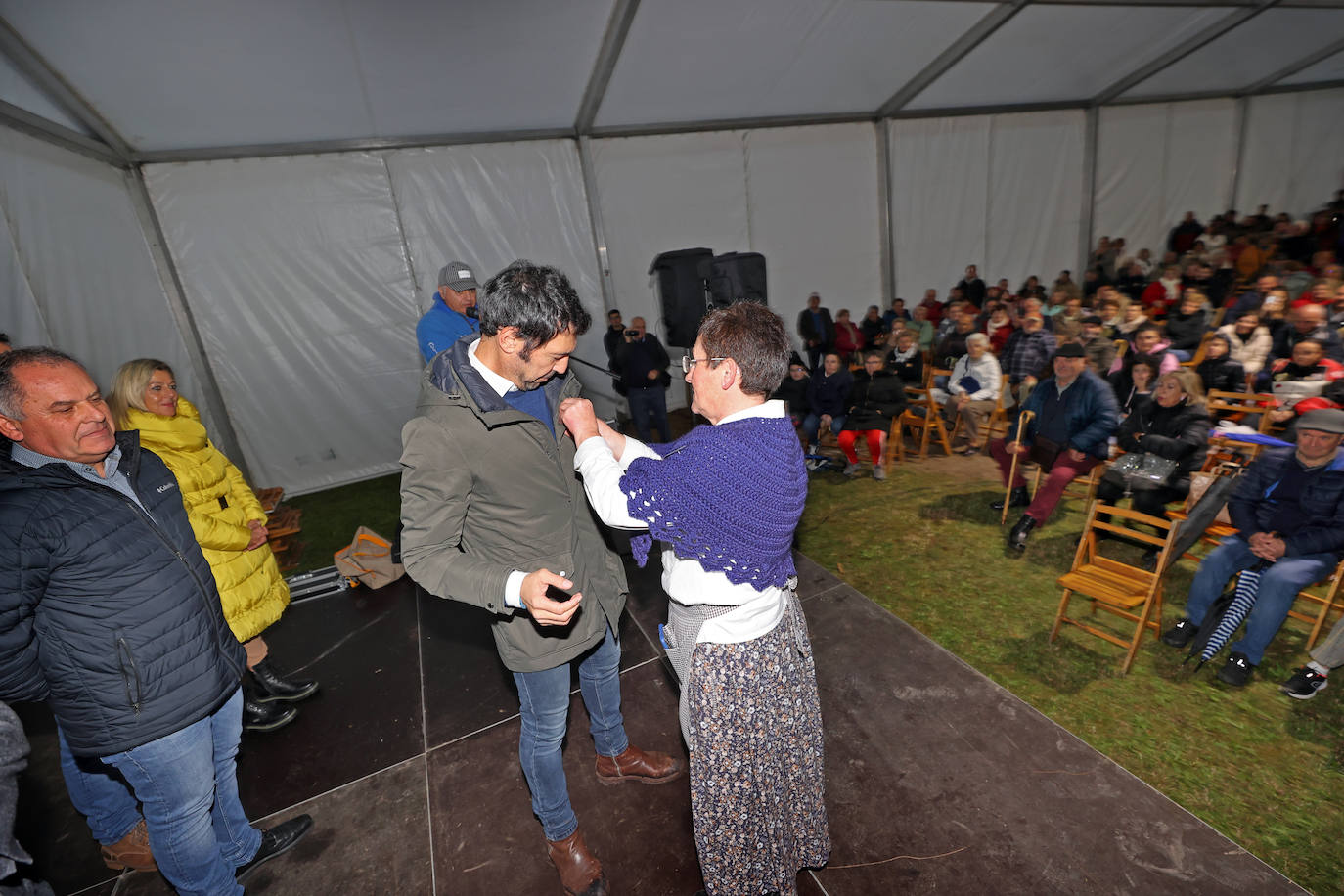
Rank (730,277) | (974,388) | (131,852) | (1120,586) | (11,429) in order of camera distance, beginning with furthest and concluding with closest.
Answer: (730,277) → (974,388) → (1120,586) → (131,852) → (11,429)

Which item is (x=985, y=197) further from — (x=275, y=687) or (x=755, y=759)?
(x=275, y=687)

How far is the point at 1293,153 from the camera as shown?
37.0 ft

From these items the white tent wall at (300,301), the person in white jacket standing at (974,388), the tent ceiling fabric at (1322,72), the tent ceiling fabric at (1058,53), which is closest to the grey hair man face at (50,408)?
the white tent wall at (300,301)

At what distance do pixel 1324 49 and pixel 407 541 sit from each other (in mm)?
14975

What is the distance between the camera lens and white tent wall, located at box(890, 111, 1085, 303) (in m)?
9.24

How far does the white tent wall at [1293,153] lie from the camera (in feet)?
35.8

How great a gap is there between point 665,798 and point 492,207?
274 inches

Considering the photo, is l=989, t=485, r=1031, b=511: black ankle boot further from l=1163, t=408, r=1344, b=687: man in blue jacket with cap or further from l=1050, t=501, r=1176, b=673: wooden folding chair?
l=1163, t=408, r=1344, b=687: man in blue jacket with cap

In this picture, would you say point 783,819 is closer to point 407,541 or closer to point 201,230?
point 407,541

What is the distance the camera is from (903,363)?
22.0 ft

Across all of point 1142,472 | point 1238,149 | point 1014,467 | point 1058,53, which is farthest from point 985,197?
point 1142,472

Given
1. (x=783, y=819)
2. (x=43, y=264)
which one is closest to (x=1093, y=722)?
(x=783, y=819)

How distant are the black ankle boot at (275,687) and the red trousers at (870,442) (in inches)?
186

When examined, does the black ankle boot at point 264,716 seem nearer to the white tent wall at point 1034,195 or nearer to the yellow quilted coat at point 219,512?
the yellow quilted coat at point 219,512
